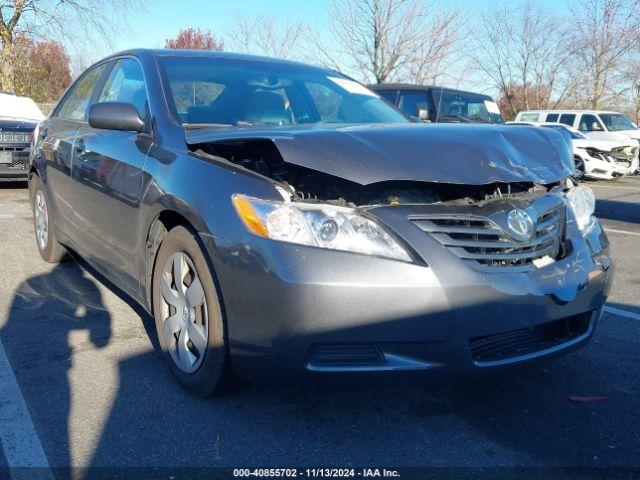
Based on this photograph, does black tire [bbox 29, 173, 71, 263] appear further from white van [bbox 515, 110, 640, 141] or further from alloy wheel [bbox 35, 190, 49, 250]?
white van [bbox 515, 110, 640, 141]

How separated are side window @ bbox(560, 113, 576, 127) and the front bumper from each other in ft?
57.2

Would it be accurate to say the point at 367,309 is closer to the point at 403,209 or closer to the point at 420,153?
the point at 403,209

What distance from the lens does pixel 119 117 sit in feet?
10.1

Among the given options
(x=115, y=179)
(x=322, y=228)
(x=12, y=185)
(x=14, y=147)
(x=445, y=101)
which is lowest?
(x=12, y=185)

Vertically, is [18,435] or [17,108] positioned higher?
[17,108]

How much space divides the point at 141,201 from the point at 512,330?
181cm

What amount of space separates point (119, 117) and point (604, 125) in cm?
1676

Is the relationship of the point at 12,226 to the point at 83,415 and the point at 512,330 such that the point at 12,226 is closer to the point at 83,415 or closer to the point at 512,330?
the point at 83,415

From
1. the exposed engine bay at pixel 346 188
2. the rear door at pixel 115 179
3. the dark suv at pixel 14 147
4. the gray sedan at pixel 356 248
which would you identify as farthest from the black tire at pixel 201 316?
the dark suv at pixel 14 147

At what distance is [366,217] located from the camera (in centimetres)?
230

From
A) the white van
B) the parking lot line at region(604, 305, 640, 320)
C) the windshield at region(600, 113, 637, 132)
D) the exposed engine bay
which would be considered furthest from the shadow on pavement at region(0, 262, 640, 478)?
the windshield at region(600, 113, 637, 132)

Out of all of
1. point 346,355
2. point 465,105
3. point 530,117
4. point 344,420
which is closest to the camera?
point 346,355

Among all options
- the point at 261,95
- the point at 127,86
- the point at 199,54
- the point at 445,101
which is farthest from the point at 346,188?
the point at 445,101

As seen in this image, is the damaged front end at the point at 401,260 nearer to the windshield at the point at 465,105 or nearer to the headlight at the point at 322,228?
the headlight at the point at 322,228
